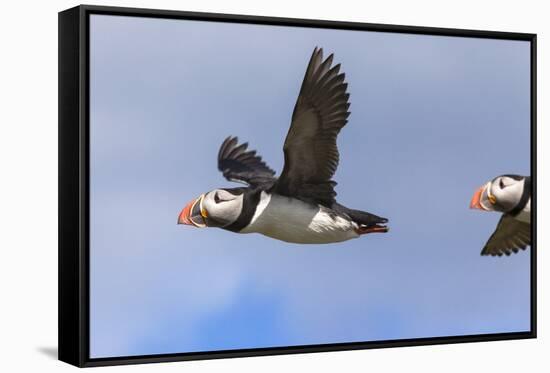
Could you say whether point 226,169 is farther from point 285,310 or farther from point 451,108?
point 451,108

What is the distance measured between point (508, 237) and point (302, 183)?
1197 millimetres

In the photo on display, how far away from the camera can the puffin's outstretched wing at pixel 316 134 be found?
243 inches

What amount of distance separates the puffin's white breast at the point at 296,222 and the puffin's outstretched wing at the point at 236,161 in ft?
0.51

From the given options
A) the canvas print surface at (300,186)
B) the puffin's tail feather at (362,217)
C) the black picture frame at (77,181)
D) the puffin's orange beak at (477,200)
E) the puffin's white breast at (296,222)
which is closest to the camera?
the black picture frame at (77,181)

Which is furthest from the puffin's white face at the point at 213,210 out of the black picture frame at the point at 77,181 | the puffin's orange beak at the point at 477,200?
the puffin's orange beak at the point at 477,200

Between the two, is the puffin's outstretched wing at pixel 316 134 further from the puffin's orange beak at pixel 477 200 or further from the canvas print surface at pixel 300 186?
the puffin's orange beak at pixel 477 200

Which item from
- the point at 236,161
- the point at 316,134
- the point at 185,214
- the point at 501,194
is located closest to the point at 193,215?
the point at 185,214

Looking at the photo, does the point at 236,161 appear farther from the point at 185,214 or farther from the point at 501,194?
the point at 501,194

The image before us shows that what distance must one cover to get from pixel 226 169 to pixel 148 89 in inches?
19.6

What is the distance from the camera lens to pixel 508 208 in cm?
681

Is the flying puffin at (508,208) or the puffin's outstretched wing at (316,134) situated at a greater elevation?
the puffin's outstretched wing at (316,134)

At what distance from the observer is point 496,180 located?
22.1 feet

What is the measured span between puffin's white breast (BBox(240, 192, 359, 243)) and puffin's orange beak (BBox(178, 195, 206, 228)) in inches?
8.8

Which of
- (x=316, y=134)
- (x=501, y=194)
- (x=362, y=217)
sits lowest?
(x=362, y=217)
